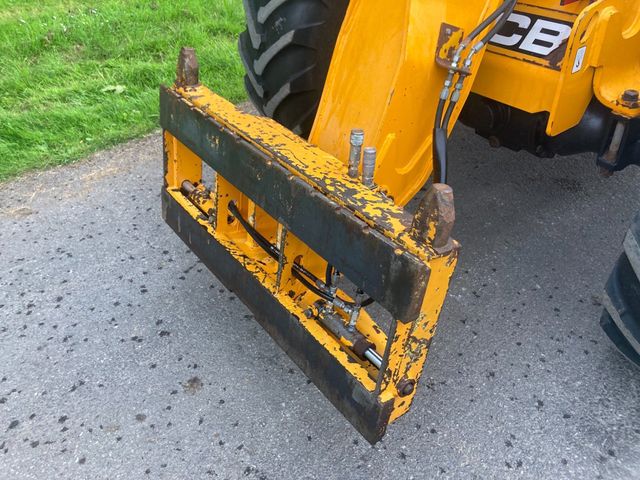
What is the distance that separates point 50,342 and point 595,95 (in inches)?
88.4

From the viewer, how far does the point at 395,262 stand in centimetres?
133

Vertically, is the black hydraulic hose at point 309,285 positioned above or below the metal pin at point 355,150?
below

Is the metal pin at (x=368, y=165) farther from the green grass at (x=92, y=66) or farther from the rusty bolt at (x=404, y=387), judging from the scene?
the green grass at (x=92, y=66)

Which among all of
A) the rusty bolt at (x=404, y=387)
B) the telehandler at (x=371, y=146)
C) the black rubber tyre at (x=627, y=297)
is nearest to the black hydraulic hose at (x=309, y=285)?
the telehandler at (x=371, y=146)

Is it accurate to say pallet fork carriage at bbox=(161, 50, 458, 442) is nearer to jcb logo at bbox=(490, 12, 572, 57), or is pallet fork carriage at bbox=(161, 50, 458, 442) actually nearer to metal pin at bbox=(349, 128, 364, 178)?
metal pin at bbox=(349, 128, 364, 178)

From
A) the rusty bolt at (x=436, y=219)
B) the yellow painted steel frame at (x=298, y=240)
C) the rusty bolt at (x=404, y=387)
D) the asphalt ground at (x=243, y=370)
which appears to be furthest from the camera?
the asphalt ground at (x=243, y=370)

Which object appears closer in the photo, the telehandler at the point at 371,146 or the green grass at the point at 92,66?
the telehandler at the point at 371,146

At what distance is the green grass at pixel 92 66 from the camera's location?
3.71 metres

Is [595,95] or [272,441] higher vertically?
[595,95]

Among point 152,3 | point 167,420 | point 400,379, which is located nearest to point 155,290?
point 167,420

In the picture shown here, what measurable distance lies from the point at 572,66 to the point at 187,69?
4.22 ft

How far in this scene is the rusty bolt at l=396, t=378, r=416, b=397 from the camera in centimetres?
152

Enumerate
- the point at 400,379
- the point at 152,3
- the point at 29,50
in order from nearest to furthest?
the point at 400,379 → the point at 29,50 → the point at 152,3

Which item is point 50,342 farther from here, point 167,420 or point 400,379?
point 400,379
